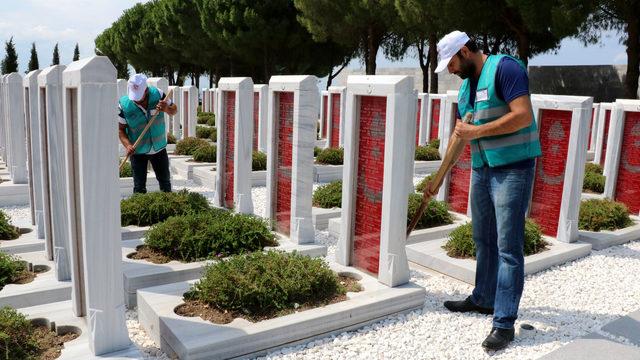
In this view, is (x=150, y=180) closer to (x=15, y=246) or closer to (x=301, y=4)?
(x=15, y=246)

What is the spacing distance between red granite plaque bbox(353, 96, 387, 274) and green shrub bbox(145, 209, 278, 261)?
1.13 meters

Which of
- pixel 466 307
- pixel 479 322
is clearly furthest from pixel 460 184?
pixel 479 322

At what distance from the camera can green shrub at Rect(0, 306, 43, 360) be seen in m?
3.39

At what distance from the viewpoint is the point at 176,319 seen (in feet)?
13.5

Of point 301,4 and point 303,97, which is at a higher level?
point 301,4

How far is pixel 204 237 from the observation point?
5.53 m

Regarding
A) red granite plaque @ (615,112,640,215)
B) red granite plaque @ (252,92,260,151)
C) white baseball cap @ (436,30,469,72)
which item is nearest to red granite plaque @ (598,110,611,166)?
red granite plaque @ (615,112,640,215)

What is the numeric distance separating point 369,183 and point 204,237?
5.61 feet

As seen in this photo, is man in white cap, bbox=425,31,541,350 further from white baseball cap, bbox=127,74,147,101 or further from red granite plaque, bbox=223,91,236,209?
red granite plaque, bbox=223,91,236,209

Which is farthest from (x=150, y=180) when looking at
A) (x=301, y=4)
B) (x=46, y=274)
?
(x=301, y=4)

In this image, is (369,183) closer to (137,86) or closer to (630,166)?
(137,86)

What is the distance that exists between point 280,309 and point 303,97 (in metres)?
2.80

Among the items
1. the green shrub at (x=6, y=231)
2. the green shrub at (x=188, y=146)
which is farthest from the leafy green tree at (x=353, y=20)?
the green shrub at (x=6, y=231)

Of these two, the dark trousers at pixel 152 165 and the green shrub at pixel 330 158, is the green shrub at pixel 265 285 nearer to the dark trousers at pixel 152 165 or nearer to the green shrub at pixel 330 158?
the dark trousers at pixel 152 165
